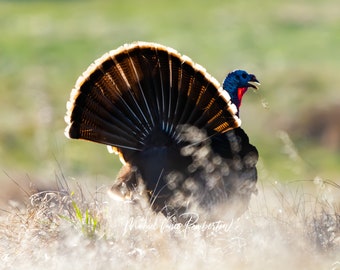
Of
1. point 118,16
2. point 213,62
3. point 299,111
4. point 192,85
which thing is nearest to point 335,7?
point 118,16

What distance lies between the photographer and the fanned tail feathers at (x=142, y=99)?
7.79 meters

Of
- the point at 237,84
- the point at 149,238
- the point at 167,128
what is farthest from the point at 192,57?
the point at 149,238

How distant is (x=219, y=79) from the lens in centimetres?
2908

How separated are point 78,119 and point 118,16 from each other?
47053 mm

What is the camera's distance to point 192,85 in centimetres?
788

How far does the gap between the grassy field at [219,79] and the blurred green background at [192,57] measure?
6cm

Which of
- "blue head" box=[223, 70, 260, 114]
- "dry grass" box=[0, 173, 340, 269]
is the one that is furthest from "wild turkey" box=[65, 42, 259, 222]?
"blue head" box=[223, 70, 260, 114]

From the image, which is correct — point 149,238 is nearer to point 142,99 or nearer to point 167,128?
point 167,128

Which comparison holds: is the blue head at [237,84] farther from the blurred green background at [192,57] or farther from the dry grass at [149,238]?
the dry grass at [149,238]

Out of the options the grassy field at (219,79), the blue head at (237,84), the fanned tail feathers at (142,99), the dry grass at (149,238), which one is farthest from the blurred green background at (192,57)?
the dry grass at (149,238)

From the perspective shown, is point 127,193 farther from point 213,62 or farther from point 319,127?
point 213,62

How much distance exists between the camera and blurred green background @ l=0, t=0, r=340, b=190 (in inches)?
914

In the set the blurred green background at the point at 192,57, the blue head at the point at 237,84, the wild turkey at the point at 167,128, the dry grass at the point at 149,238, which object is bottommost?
the dry grass at the point at 149,238

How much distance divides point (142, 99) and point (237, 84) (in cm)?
89
